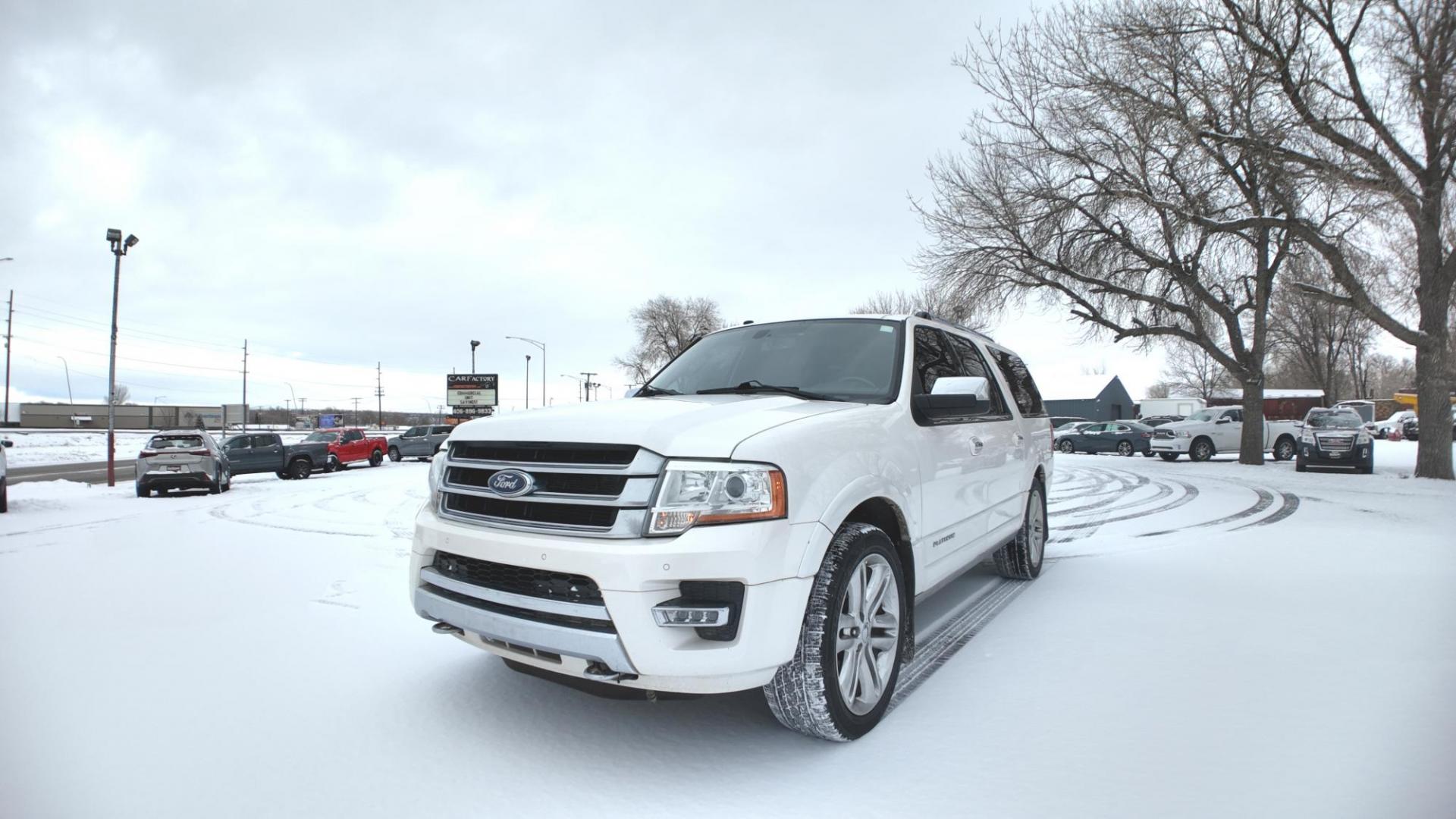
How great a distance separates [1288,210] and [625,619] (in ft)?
58.7

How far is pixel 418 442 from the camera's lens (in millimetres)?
30453

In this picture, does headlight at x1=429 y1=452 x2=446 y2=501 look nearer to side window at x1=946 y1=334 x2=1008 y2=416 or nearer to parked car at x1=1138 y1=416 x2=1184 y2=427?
side window at x1=946 y1=334 x2=1008 y2=416

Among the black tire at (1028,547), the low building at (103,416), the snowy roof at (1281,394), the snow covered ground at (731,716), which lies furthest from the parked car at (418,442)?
the low building at (103,416)

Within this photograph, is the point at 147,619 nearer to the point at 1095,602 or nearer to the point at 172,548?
the point at 172,548

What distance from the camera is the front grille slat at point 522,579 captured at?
7.96 feet

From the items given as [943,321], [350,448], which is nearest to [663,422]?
[943,321]

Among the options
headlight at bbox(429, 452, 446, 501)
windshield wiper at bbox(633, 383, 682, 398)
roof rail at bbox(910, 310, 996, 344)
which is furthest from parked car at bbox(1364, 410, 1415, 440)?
headlight at bbox(429, 452, 446, 501)

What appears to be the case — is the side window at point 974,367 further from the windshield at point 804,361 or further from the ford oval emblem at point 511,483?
the ford oval emblem at point 511,483

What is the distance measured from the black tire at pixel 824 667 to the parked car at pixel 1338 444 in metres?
19.1

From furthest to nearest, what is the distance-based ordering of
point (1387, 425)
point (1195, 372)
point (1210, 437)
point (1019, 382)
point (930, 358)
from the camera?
point (1195, 372) → point (1387, 425) → point (1210, 437) → point (1019, 382) → point (930, 358)

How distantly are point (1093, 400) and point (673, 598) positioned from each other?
63765 mm

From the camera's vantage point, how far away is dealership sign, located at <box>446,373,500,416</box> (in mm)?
46906

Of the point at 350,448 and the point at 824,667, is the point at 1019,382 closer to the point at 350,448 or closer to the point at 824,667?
the point at 824,667

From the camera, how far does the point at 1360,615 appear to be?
4402mm
